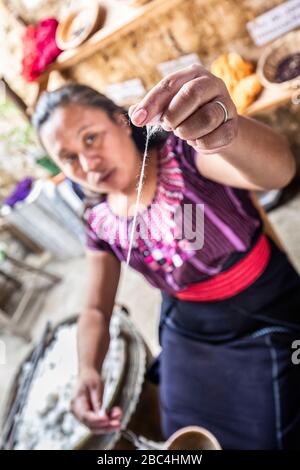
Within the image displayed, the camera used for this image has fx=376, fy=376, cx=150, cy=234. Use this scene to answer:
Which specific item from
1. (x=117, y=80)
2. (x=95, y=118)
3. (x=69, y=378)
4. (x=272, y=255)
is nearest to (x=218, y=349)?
(x=272, y=255)

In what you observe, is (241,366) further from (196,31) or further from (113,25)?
(113,25)

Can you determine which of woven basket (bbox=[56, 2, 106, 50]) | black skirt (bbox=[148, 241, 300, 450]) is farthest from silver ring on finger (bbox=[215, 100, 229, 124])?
woven basket (bbox=[56, 2, 106, 50])

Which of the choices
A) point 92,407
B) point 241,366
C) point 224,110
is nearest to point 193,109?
point 224,110

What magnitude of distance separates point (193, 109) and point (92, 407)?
1.22 meters

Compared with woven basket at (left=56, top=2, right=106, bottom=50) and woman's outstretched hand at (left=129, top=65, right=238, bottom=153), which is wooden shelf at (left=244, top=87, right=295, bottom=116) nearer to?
woven basket at (left=56, top=2, right=106, bottom=50)

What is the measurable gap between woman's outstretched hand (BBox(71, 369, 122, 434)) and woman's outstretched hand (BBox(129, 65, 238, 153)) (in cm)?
110

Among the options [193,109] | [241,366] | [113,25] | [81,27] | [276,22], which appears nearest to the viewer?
[193,109]

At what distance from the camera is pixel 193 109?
63cm

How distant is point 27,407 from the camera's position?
191 centimetres

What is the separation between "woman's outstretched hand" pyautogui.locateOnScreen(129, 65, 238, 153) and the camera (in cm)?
60

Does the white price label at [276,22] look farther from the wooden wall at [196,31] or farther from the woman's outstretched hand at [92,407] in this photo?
the woman's outstretched hand at [92,407]

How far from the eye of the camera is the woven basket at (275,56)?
6.04 ft

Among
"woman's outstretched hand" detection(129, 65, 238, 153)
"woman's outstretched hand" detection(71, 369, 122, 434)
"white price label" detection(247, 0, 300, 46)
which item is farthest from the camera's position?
"white price label" detection(247, 0, 300, 46)

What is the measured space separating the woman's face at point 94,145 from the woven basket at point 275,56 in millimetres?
1212
